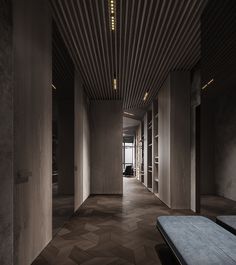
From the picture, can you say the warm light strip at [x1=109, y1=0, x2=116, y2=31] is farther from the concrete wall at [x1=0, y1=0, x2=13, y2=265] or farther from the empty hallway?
the concrete wall at [x1=0, y1=0, x2=13, y2=265]

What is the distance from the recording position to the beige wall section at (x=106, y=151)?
9586 millimetres

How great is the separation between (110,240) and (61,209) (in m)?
2.57

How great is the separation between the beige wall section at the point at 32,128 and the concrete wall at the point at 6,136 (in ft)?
0.64

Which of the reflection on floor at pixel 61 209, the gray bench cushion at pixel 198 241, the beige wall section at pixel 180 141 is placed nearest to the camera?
the gray bench cushion at pixel 198 241

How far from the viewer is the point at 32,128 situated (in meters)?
3.20

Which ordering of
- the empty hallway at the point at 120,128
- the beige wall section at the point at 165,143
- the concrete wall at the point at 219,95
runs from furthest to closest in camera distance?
the beige wall section at the point at 165,143 < the concrete wall at the point at 219,95 < the empty hallway at the point at 120,128

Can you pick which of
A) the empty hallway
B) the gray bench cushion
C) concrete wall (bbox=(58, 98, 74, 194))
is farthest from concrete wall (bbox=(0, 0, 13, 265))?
concrete wall (bbox=(58, 98, 74, 194))

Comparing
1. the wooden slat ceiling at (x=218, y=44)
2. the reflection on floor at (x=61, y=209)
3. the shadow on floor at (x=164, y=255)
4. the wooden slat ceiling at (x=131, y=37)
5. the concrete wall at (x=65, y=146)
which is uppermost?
the wooden slat ceiling at (x=131, y=37)

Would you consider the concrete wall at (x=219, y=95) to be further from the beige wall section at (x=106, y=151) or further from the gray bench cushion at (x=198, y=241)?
the beige wall section at (x=106, y=151)

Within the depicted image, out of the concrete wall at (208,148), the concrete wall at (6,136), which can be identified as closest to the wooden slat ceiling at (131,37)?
the concrete wall at (6,136)

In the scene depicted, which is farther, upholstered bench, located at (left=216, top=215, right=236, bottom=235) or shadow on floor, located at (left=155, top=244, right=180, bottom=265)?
shadow on floor, located at (left=155, top=244, right=180, bottom=265)

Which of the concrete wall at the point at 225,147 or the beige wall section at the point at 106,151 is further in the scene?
the beige wall section at the point at 106,151

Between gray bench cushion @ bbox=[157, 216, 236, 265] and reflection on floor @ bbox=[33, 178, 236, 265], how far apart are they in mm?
497

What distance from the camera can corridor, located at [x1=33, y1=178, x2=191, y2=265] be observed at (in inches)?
129
